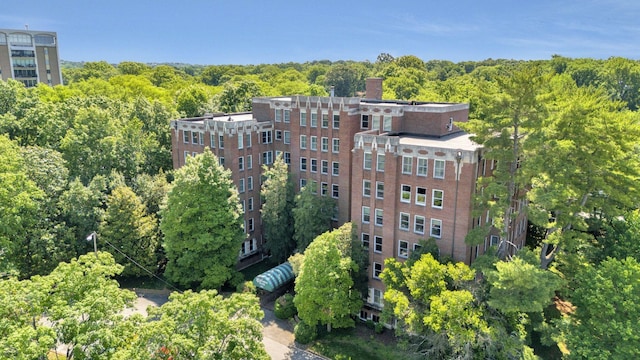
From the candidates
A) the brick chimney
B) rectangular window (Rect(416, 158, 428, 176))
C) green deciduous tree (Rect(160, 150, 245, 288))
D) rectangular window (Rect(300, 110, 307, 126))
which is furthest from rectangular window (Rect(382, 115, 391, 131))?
green deciduous tree (Rect(160, 150, 245, 288))

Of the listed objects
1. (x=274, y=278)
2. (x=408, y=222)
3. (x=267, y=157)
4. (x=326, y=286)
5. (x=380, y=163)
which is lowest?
(x=274, y=278)

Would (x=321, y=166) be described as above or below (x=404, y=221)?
above

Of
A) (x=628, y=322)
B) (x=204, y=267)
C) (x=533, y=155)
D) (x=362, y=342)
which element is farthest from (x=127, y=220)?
(x=628, y=322)

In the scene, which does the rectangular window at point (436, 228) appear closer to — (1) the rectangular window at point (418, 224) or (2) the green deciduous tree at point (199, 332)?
(1) the rectangular window at point (418, 224)

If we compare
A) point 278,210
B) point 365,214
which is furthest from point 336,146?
point 365,214

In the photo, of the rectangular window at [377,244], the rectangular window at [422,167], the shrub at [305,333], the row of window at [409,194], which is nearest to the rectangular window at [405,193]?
the row of window at [409,194]

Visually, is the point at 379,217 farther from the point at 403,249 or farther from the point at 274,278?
the point at 274,278
